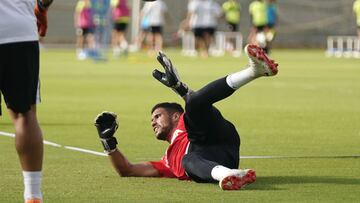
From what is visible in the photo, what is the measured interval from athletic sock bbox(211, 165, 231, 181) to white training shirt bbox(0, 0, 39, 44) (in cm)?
188

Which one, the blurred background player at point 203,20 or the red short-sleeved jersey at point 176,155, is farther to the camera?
the blurred background player at point 203,20

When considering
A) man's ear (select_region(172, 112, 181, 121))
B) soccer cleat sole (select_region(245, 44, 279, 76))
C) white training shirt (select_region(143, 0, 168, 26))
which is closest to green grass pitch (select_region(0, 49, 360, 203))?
man's ear (select_region(172, 112, 181, 121))

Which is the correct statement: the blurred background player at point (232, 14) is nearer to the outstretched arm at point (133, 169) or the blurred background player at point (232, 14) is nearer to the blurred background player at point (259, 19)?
the blurred background player at point (259, 19)

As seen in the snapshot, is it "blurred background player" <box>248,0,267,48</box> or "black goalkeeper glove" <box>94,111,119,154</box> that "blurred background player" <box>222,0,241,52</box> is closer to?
"blurred background player" <box>248,0,267,48</box>

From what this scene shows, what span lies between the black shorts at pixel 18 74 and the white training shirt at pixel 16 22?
0.05 meters

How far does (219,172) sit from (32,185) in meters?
1.76

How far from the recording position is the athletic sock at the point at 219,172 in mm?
8148

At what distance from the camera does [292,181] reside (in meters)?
→ 8.79

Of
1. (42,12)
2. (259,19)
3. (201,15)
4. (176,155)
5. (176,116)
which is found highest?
(42,12)

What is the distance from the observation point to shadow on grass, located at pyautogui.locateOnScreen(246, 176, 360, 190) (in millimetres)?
8469

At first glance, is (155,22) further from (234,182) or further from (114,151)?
(234,182)

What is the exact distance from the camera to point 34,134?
22.9 ft

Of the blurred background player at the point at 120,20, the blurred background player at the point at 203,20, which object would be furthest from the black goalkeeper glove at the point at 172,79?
the blurred background player at the point at 203,20

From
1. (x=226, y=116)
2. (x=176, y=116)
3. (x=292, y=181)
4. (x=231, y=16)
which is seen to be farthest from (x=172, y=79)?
(x=231, y=16)
